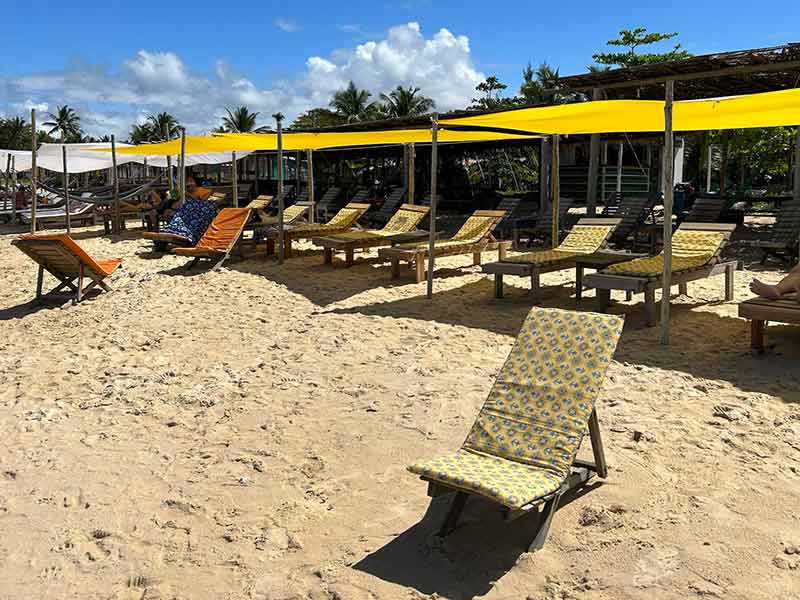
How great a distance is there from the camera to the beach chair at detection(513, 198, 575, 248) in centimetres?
1206

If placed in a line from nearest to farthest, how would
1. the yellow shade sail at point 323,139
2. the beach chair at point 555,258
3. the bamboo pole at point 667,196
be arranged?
the bamboo pole at point 667,196 < the beach chair at point 555,258 < the yellow shade sail at point 323,139

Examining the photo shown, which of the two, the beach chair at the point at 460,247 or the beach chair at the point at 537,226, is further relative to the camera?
the beach chair at the point at 537,226

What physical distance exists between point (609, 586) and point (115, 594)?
5.85 feet

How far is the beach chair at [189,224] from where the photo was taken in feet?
37.2

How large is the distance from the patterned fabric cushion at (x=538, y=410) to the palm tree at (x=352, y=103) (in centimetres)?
3037

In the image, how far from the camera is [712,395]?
4.57 metres

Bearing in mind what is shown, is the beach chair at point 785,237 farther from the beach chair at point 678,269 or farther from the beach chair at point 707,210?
the beach chair at point 678,269

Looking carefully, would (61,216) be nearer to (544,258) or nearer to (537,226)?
(537,226)

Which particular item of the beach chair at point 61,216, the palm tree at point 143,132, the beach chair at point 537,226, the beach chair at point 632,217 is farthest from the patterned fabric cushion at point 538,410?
the palm tree at point 143,132

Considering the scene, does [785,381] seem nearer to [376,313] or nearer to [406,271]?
[376,313]

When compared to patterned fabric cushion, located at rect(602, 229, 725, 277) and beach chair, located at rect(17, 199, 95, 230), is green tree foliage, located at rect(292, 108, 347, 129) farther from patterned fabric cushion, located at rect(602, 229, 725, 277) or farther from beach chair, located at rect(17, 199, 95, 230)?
patterned fabric cushion, located at rect(602, 229, 725, 277)

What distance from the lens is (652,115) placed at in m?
7.24

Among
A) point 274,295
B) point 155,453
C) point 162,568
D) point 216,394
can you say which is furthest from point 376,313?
point 162,568

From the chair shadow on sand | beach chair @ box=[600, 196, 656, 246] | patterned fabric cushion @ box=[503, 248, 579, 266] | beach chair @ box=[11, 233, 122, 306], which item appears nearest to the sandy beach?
the chair shadow on sand
